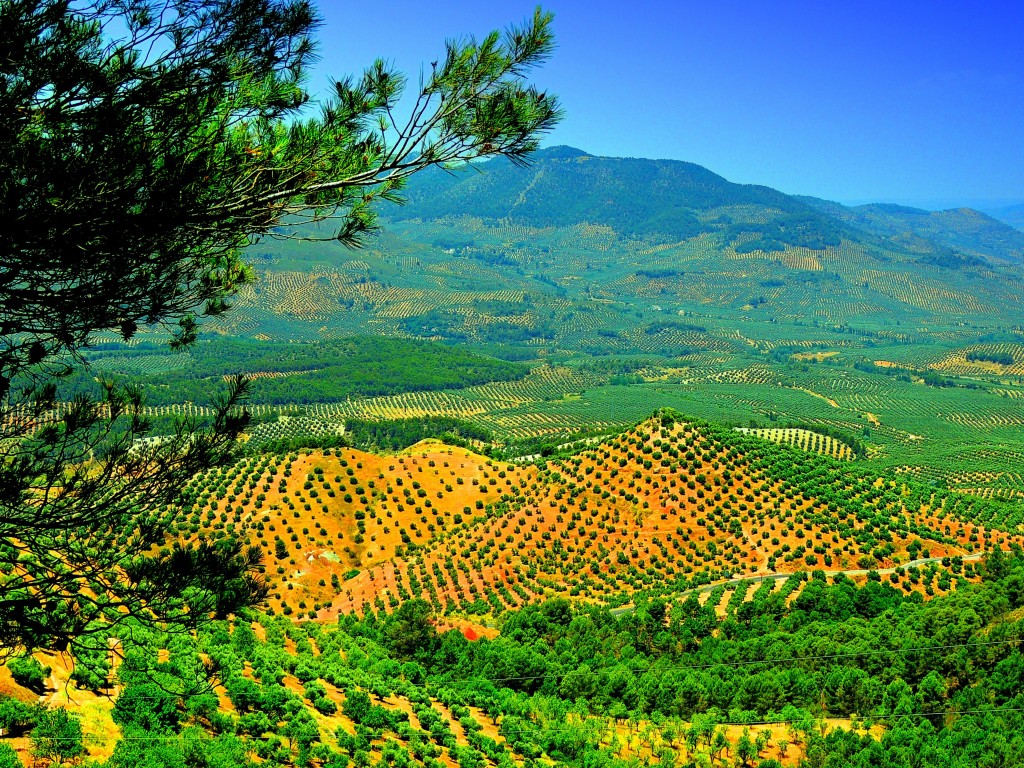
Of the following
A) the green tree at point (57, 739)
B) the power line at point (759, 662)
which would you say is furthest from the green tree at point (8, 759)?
the power line at point (759, 662)

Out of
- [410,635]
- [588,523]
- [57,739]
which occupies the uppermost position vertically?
[57,739]

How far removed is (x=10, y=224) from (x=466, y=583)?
98.5 feet

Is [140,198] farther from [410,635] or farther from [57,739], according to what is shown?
[410,635]

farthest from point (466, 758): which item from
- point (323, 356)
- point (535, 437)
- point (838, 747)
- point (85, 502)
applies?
point (323, 356)

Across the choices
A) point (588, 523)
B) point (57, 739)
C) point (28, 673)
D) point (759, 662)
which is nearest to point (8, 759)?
point (57, 739)

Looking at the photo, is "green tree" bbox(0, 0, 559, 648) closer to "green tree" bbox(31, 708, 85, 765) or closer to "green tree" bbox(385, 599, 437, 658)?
"green tree" bbox(31, 708, 85, 765)

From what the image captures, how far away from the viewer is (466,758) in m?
15.2

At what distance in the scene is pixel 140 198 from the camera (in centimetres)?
720

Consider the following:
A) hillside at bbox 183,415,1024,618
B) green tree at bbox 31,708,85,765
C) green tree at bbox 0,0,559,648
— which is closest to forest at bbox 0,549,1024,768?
green tree at bbox 31,708,85,765

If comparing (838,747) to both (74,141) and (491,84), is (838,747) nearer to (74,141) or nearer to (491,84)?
(491,84)

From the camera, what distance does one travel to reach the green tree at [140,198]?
22.2ft

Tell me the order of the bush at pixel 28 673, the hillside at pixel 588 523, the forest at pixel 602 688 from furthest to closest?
1. the hillside at pixel 588 523
2. the forest at pixel 602 688
3. the bush at pixel 28 673

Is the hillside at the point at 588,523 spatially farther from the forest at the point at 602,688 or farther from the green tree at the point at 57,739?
the green tree at the point at 57,739

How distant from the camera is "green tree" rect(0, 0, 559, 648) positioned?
6766 millimetres
